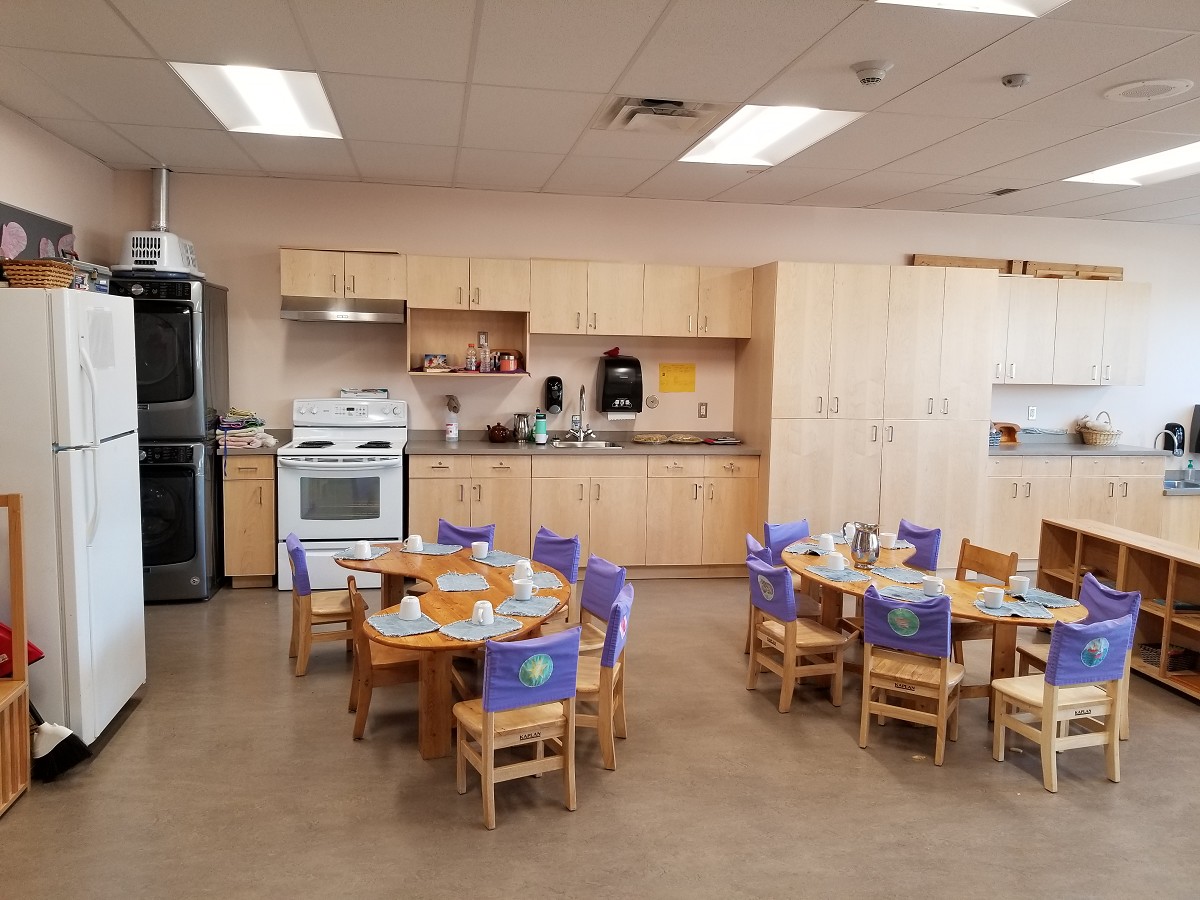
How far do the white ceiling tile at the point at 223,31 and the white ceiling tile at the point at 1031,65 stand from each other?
285cm

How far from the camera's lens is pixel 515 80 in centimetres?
394

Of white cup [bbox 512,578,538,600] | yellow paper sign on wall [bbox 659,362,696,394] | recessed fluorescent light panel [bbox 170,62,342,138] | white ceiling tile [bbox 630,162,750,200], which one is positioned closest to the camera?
white cup [bbox 512,578,538,600]

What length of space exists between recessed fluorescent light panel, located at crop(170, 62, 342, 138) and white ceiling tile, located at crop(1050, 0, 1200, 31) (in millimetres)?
3295

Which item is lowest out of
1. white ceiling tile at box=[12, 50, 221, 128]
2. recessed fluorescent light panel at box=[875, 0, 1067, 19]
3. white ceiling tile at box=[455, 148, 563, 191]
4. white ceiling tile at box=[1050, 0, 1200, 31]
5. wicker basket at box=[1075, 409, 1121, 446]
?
wicker basket at box=[1075, 409, 1121, 446]

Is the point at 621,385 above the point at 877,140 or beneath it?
beneath

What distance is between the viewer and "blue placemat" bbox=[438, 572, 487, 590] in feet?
12.8

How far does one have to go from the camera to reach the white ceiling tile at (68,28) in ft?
10.5

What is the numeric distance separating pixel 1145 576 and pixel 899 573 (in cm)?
185

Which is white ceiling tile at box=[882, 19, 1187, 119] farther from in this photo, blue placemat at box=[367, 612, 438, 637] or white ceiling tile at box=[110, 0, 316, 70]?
blue placemat at box=[367, 612, 438, 637]

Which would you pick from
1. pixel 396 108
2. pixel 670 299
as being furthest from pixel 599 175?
pixel 396 108

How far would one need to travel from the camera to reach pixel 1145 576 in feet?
16.4

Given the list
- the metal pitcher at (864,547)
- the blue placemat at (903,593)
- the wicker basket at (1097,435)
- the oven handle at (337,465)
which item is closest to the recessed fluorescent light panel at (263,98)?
the oven handle at (337,465)

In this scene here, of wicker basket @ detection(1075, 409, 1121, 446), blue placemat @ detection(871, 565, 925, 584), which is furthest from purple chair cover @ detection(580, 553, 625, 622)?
wicker basket @ detection(1075, 409, 1121, 446)

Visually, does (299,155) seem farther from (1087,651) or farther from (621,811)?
(1087,651)
